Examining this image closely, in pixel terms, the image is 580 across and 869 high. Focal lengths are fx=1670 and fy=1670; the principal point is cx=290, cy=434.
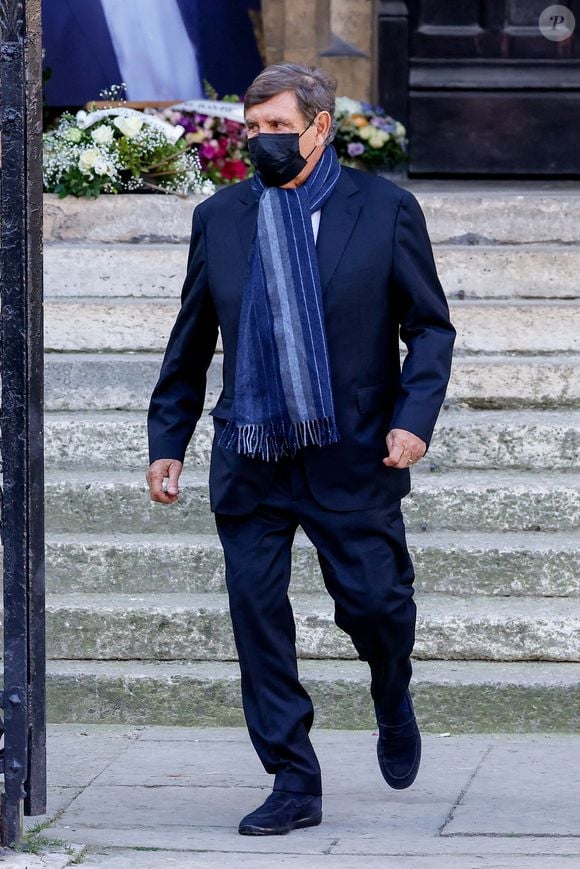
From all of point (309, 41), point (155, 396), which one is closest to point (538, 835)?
point (155, 396)

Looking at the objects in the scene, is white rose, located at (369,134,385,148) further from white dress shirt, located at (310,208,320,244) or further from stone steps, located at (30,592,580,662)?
white dress shirt, located at (310,208,320,244)

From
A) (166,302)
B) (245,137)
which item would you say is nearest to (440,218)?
(245,137)

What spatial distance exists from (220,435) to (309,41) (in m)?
4.96

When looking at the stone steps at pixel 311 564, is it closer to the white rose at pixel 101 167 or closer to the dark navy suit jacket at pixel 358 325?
the dark navy suit jacket at pixel 358 325

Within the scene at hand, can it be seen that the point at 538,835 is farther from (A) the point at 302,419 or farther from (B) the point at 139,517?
(B) the point at 139,517

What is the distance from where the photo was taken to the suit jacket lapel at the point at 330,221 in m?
3.96

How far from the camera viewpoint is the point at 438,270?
6980mm

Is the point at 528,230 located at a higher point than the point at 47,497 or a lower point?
higher

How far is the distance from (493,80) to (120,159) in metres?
2.19

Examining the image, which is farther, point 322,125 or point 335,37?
point 335,37

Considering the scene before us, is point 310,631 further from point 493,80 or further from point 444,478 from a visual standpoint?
point 493,80

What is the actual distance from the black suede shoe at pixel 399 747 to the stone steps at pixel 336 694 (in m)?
0.68

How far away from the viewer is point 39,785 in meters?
3.92

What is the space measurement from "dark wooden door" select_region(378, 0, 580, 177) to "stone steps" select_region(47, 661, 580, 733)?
13.6 feet
